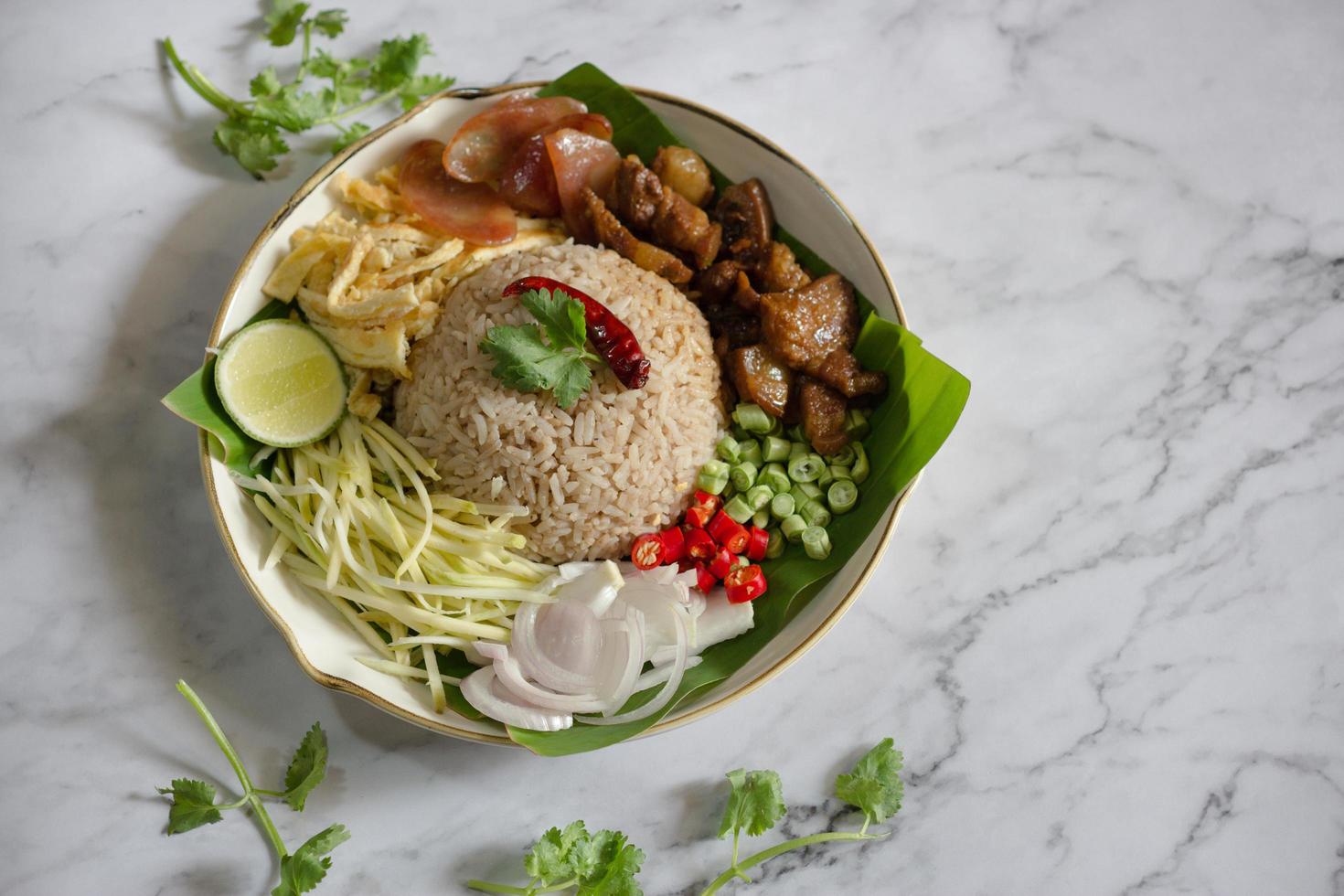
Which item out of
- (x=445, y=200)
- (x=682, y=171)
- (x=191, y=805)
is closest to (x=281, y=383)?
(x=445, y=200)

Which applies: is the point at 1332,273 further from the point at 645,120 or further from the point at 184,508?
the point at 184,508

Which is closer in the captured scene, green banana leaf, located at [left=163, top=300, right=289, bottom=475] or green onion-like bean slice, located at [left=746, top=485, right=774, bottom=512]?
green banana leaf, located at [left=163, top=300, right=289, bottom=475]

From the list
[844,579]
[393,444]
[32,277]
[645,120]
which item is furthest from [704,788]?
[32,277]

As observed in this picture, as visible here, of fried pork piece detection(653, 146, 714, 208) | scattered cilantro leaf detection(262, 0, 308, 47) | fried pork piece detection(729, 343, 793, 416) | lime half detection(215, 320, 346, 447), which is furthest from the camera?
scattered cilantro leaf detection(262, 0, 308, 47)

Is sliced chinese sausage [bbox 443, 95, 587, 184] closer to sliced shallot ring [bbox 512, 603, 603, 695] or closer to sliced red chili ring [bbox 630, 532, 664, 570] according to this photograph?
sliced red chili ring [bbox 630, 532, 664, 570]

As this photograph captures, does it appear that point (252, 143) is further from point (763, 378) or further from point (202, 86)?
point (763, 378)

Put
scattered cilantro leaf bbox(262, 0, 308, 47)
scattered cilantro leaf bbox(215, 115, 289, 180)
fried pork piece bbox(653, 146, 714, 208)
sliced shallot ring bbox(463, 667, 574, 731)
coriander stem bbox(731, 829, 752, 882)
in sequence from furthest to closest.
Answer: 1. scattered cilantro leaf bbox(262, 0, 308, 47)
2. scattered cilantro leaf bbox(215, 115, 289, 180)
3. fried pork piece bbox(653, 146, 714, 208)
4. coriander stem bbox(731, 829, 752, 882)
5. sliced shallot ring bbox(463, 667, 574, 731)

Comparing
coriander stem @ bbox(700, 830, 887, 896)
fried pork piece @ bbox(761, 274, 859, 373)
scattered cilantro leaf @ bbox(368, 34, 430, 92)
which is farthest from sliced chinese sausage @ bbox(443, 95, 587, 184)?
coriander stem @ bbox(700, 830, 887, 896)

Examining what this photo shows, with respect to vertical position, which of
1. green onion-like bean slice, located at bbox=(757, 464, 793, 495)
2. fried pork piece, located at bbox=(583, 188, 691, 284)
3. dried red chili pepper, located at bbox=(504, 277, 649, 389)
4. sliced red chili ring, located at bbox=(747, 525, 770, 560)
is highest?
fried pork piece, located at bbox=(583, 188, 691, 284)
